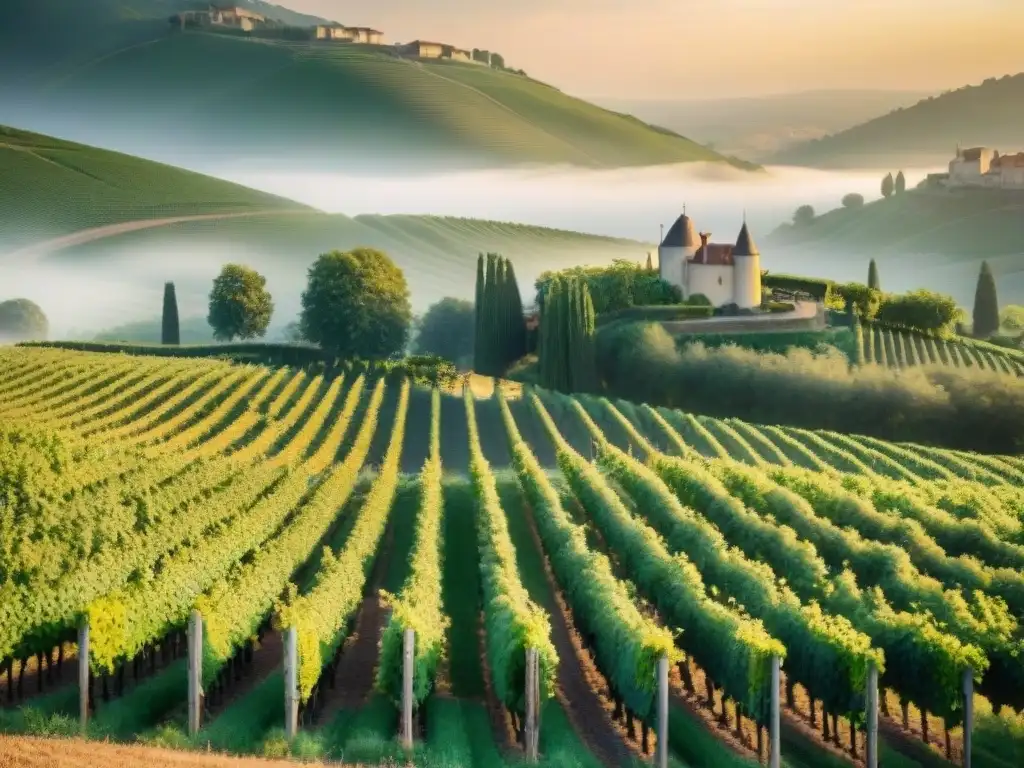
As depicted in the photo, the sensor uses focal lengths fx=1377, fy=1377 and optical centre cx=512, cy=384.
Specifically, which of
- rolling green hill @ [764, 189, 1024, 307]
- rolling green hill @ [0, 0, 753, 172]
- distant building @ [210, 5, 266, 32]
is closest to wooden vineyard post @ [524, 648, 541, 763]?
rolling green hill @ [764, 189, 1024, 307]

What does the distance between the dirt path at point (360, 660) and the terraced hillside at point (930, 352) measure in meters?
15.2

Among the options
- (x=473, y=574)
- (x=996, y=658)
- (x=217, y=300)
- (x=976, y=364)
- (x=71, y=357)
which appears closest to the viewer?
(x=996, y=658)

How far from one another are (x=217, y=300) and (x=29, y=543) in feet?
85.7

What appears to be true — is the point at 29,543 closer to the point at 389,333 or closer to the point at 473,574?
the point at 473,574

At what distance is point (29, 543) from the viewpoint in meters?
10.5

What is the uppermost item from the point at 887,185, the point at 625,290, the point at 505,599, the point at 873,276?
the point at 887,185

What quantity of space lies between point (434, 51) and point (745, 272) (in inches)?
589

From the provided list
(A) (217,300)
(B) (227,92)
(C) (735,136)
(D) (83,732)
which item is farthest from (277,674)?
(B) (227,92)

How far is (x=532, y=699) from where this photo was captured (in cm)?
810

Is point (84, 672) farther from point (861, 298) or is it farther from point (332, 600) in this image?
point (861, 298)

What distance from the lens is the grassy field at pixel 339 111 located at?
4325 centimetres

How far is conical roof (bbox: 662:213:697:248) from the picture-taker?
3294cm

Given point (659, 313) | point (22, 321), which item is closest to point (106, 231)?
point (22, 321)

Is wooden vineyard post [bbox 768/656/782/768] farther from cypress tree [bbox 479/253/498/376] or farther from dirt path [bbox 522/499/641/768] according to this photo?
cypress tree [bbox 479/253/498/376]
